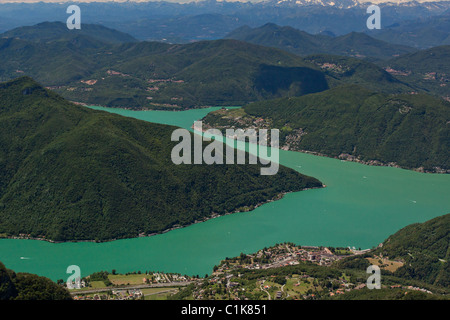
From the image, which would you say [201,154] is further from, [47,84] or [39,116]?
[47,84]

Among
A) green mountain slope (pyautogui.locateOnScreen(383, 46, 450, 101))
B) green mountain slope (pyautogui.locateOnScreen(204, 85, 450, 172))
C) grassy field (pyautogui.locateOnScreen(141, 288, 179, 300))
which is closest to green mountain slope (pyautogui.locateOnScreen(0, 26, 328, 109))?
green mountain slope (pyautogui.locateOnScreen(383, 46, 450, 101))

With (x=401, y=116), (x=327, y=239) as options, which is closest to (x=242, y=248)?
(x=327, y=239)

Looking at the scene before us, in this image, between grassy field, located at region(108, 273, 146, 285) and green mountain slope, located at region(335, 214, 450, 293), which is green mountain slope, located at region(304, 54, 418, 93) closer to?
green mountain slope, located at region(335, 214, 450, 293)

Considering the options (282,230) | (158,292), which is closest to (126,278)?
(158,292)

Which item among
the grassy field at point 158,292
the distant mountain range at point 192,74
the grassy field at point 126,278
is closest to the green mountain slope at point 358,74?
the distant mountain range at point 192,74

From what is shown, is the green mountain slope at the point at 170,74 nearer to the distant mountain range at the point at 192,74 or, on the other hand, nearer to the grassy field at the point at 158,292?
the distant mountain range at the point at 192,74
